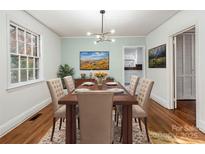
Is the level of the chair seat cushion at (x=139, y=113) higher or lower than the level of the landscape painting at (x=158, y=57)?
lower

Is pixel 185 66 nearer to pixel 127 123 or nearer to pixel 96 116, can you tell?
pixel 127 123

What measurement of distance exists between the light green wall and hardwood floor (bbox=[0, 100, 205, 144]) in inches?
124

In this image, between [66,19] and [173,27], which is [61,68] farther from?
[173,27]

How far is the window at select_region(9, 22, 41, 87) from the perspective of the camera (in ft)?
12.1

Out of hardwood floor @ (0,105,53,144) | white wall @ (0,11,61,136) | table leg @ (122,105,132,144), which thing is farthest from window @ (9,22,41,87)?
table leg @ (122,105,132,144)

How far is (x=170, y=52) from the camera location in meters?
4.86

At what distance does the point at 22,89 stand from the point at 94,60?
154 inches

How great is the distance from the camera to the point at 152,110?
4.84 m

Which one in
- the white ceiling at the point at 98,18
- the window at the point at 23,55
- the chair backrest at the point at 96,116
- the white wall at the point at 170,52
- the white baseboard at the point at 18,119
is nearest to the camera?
the chair backrest at the point at 96,116

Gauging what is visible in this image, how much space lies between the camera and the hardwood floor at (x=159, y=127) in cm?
291

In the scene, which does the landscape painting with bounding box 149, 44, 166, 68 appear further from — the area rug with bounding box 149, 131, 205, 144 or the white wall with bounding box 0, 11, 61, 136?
the white wall with bounding box 0, 11, 61, 136

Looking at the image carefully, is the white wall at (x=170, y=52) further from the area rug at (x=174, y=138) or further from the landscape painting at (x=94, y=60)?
the landscape painting at (x=94, y=60)

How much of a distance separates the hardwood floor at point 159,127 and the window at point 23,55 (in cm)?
93

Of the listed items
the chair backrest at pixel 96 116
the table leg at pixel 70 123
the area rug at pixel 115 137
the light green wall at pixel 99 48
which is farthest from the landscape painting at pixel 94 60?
the chair backrest at pixel 96 116
